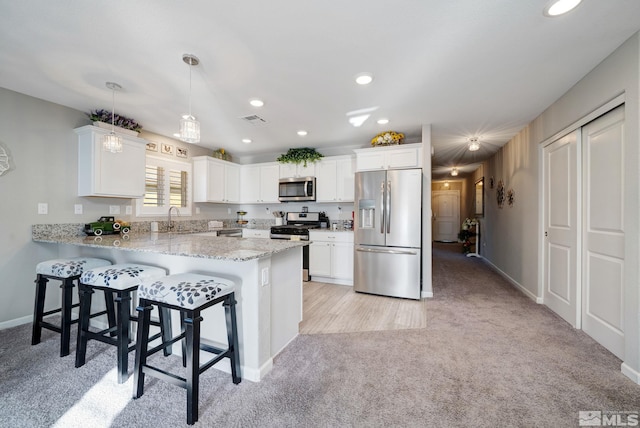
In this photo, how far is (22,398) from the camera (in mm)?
1687

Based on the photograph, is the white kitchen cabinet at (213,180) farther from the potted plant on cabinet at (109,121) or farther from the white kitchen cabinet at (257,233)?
the potted plant on cabinet at (109,121)

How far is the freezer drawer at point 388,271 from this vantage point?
364 cm

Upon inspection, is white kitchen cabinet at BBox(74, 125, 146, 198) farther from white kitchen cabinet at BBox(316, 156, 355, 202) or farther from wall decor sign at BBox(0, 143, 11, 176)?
white kitchen cabinet at BBox(316, 156, 355, 202)

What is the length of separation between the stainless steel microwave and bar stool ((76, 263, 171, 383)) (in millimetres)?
2966

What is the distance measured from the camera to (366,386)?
183 centimetres

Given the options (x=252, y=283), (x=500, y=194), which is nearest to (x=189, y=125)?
(x=252, y=283)

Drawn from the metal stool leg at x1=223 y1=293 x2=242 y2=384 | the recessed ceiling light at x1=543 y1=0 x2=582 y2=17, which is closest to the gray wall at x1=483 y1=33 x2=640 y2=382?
the recessed ceiling light at x1=543 y1=0 x2=582 y2=17

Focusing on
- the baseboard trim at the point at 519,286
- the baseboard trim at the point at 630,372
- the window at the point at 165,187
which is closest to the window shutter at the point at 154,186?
the window at the point at 165,187

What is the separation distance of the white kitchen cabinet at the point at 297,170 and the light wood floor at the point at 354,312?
2.08 metres

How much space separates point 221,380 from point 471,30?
2972mm

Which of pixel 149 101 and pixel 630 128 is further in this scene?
pixel 149 101

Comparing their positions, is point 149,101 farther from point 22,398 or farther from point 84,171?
point 22,398

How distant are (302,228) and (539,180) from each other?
3.41 metres

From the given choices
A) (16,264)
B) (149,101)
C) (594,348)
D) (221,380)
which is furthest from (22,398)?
(594,348)
